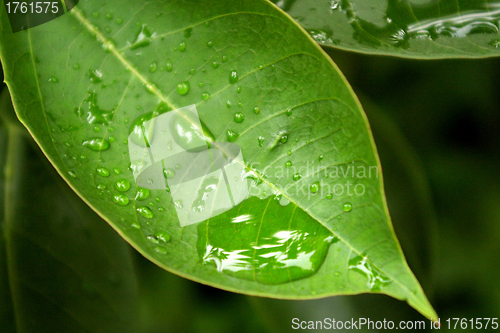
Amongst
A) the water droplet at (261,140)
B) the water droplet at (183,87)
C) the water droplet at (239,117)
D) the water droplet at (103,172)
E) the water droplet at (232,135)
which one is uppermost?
the water droplet at (183,87)

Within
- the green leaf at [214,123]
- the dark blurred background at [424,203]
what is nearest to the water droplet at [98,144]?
the green leaf at [214,123]

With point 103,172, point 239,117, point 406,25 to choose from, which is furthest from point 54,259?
point 406,25

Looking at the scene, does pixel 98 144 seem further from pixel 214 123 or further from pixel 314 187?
pixel 314 187

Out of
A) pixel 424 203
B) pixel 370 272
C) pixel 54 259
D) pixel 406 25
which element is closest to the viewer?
pixel 370 272

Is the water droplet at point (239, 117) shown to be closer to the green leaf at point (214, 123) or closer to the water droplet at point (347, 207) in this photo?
the green leaf at point (214, 123)

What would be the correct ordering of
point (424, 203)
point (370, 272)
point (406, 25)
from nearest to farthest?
point (370, 272) → point (406, 25) → point (424, 203)

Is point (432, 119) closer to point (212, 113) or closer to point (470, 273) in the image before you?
point (470, 273)
